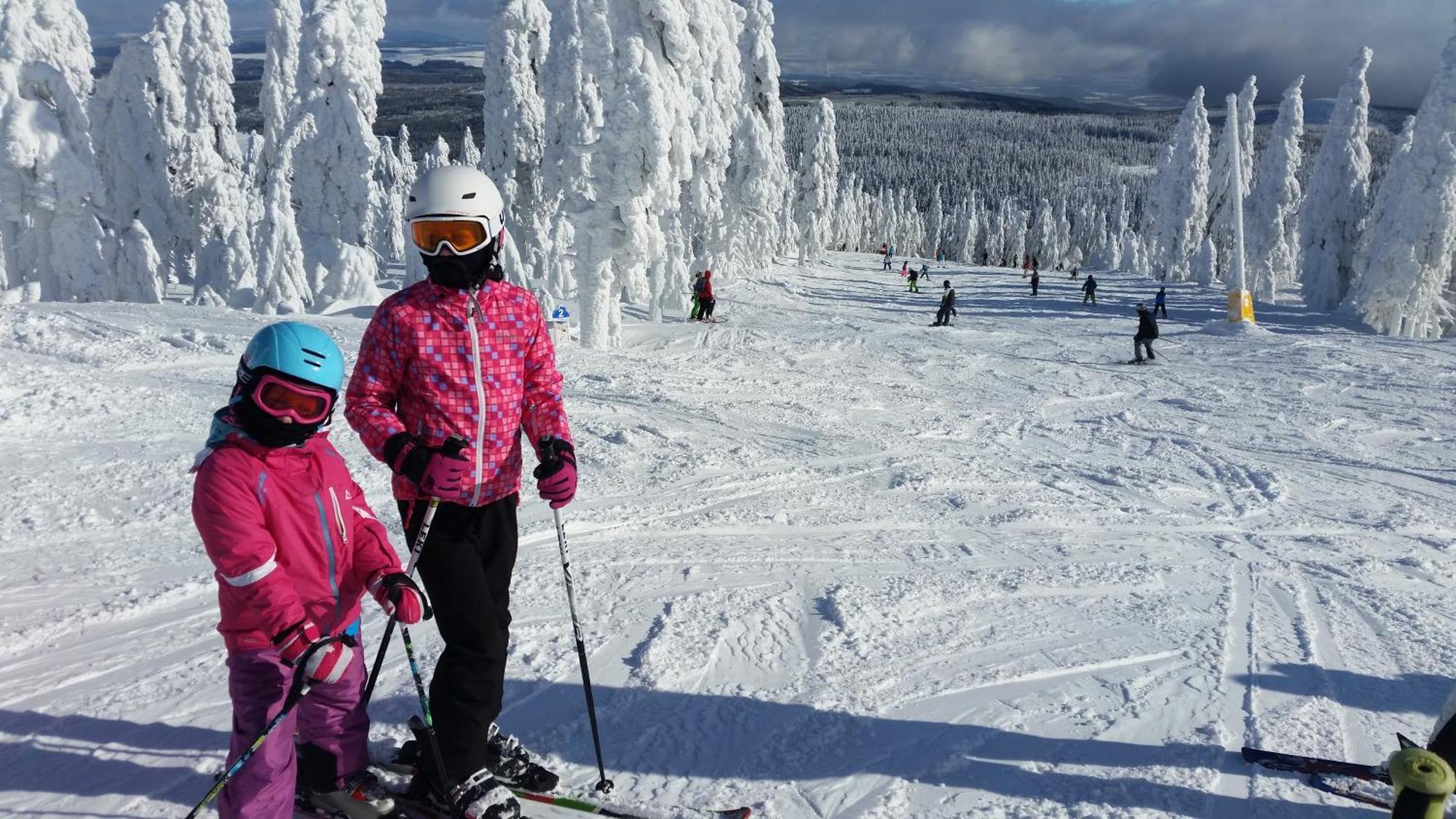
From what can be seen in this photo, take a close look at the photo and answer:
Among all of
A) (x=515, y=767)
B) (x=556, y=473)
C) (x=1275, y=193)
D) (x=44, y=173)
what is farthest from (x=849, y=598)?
(x=1275, y=193)

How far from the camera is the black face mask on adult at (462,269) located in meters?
2.66

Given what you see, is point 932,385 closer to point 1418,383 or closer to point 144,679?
point 1418,383

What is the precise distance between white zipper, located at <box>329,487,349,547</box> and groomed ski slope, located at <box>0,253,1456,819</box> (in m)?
1.19

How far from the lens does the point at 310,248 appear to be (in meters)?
27.5

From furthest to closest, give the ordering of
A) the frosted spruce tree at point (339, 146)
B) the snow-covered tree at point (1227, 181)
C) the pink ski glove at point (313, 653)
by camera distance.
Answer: the snow-covered tree at point (1227, 181), the frosted spruce tree at point (339, 146), the pink ski glove at point (313, 653)

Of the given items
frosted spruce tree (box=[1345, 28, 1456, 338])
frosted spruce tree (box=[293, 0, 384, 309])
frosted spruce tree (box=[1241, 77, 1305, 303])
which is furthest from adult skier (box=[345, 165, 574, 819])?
frosted spruce tree (box=[1241, 77, 1305, 303])

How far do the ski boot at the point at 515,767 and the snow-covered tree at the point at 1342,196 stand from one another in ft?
139

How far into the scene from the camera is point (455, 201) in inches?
103

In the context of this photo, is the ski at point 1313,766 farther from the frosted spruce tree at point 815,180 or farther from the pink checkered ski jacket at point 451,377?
the frosted spruce tree at point 815,180

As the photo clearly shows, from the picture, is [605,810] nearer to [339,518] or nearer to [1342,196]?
[339,518]

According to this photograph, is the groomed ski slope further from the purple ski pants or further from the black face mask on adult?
the black face mask on adult

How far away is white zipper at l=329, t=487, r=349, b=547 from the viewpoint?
2.53 m

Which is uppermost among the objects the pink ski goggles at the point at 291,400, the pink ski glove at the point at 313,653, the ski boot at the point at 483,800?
the pink ski goggles at the point at 291,400

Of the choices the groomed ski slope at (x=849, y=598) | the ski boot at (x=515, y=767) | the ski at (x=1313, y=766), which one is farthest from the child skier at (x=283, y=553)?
the ski at (x=1313, y=766)
